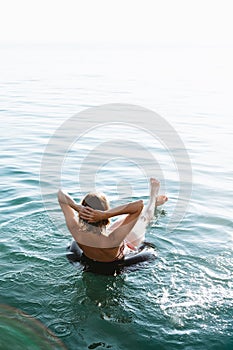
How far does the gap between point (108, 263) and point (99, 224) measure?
2.44 feet

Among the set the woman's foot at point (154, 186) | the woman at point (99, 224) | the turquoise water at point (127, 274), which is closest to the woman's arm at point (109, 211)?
the woman at point (99, 224)

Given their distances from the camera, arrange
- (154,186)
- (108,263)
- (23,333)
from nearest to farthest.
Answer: (23,333), (108,263), (154,186)

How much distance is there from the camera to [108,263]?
6277 millimetres

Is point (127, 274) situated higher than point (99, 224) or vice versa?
point (99, 224)

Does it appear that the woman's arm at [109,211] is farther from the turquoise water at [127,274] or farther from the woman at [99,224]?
the turquoise water at [127,274]

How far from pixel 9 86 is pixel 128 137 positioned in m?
14.9

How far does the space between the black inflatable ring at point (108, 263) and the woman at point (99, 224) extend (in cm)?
7

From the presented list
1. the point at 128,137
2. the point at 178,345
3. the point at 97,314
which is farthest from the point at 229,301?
the point at 128,137

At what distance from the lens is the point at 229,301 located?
565cm

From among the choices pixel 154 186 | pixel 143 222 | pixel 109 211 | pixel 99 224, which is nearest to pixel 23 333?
pixel 99 224

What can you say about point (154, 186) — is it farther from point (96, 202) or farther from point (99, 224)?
point (96, 202)

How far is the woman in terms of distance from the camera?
559cm

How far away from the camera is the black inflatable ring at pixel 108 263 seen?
625 cm

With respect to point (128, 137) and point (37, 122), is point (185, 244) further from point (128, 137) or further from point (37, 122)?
point (37, 122)
